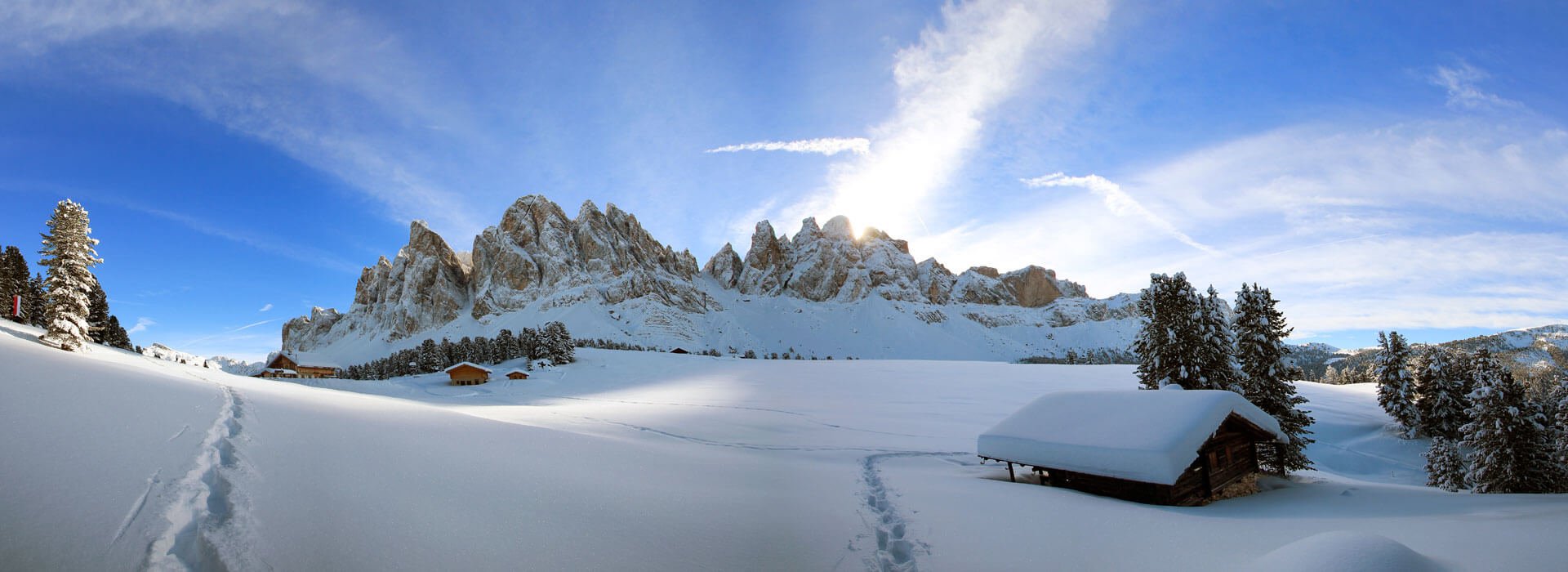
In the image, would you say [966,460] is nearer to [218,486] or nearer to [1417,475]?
[218,486]

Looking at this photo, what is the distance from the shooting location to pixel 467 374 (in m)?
49.4

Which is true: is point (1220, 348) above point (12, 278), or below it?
below

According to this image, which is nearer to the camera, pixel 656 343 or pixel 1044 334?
pixel 656 343

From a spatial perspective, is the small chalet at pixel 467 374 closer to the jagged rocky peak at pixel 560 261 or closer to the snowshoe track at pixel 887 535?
the snowshoe track at pixel 887 535

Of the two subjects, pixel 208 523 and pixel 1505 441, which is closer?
pixel 208 523

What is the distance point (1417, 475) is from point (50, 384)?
146ft

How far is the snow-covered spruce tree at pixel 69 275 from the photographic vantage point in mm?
21328

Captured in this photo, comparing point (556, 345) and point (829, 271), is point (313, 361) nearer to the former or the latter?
point (556, 345)

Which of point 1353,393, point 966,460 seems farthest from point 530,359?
point 1353,393

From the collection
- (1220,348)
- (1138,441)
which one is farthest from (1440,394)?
(1138,441)

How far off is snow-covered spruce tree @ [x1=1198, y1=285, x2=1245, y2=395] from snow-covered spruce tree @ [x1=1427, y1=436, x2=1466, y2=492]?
10.7 meters

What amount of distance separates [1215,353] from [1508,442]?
370 inches

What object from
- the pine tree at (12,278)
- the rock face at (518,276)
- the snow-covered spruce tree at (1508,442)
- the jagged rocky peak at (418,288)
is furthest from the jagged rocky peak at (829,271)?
the snow-covered spruce tree at (1508,442)

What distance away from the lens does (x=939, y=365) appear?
2105 inches
